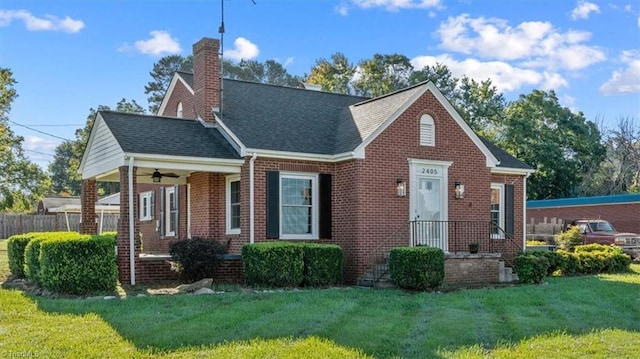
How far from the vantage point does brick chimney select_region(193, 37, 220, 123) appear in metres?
16.9

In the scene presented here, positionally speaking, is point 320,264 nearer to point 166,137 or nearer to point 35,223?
point 166,137

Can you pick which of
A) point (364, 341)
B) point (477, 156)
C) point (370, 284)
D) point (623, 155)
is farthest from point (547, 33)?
point (623, 155)

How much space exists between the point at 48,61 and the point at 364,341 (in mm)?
15435

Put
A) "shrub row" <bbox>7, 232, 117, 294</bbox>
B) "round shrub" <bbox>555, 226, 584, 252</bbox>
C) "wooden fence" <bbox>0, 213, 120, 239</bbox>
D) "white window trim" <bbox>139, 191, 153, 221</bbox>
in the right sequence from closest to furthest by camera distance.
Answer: "shrub row" <bbox>7, 232, 117, 294</bbox>, "white window trim" <bbox>139, 191, 153, 221</bbox>, "round shrub" <bbox>555, 226, 584, 252</bbox>, "wooden fence" <bbox>0, 213, 120, 239</bbox>

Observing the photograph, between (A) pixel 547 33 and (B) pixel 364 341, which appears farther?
(A) pixel 547 33

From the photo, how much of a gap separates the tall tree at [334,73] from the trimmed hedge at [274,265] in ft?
101

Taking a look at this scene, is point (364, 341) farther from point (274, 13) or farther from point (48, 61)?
point (48, 61)

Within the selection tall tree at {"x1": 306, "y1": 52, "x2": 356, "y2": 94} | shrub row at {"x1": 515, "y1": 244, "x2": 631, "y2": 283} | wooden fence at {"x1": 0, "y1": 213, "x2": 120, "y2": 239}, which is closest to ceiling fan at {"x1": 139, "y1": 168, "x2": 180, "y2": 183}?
shrub row at {"x1": 515, "y1": 244, "x2": 631, "y2": 283}

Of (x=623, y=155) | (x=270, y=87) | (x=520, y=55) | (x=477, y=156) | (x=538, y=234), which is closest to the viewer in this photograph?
(x=477, y=156)

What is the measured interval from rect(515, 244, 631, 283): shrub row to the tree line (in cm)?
1802

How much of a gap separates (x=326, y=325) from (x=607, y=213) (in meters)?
24.5

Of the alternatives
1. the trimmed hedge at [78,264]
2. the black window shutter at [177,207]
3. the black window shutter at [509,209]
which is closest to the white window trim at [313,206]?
the black window shutter at [177,207]

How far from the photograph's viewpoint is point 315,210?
15.9 metres

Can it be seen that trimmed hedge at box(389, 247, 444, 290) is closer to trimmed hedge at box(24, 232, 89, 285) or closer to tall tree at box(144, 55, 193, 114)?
trimmed hedge at box(24, 232, 89, 285)
